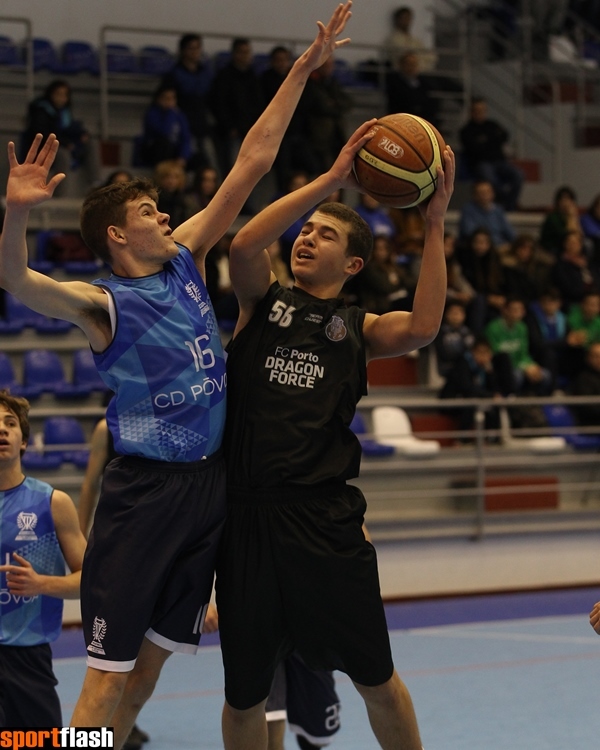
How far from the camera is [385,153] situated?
3949 millimetres

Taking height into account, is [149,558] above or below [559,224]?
above

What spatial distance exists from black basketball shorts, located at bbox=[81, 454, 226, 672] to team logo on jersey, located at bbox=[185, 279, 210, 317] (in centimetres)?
47

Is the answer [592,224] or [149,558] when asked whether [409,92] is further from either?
[149,558]

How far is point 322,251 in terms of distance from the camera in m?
4.13

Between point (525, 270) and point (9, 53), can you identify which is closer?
point (525, 270)

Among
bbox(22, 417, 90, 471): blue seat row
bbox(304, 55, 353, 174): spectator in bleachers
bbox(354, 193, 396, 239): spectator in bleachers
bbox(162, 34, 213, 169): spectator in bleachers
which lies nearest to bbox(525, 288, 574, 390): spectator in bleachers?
bbox(354, 193, 396, 239): spectator in bleachers

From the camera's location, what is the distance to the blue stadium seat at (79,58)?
42.2 ft

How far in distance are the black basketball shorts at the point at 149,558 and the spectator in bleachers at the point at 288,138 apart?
320 inches

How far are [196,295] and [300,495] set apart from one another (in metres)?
0.71

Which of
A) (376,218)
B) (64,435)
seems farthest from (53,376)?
(376,218)

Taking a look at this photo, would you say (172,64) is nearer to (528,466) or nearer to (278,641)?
(528,466)

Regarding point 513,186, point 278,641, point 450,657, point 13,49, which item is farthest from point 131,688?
point 513,186

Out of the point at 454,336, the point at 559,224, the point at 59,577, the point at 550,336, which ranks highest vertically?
the point at 59,577
